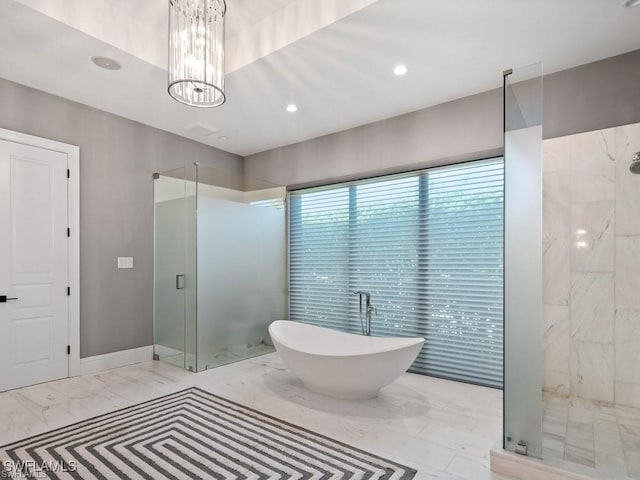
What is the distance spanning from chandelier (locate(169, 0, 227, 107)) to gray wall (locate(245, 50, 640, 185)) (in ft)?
7.16

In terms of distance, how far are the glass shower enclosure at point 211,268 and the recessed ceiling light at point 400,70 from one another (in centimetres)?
215

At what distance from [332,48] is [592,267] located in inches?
100

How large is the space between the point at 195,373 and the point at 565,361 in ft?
10.8

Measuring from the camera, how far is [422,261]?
12.1 feet

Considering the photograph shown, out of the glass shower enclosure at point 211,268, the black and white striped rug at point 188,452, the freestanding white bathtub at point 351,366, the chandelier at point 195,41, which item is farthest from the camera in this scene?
the glass shower enclosure at point 211,268

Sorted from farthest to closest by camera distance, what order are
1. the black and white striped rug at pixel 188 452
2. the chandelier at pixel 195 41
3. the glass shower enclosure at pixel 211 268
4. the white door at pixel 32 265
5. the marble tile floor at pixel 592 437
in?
the glass shower enclosure at pixel 211 268, the white door at pixel 32 265, the chandelier at pixel 195 41, the black and white striped rug at pixel 188 452, the marble tile floor at pixel 592 437

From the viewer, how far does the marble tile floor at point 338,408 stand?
221cm

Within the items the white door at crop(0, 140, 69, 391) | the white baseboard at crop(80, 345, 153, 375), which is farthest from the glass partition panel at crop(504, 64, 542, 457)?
the white door at crop(0, 140, 69, 391)

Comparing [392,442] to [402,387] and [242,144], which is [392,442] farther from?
[242,144]

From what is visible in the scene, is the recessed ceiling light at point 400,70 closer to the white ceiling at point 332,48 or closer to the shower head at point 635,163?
the white ceiling at point 332,48

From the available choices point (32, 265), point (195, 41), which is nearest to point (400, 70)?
A: point (195, 41)

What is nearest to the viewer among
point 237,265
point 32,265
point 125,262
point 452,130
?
point 32,265

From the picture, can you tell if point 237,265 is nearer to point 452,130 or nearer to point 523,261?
point 452,130

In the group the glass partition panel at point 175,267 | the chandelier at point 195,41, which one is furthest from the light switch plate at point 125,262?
the chandelier at point 195,41
